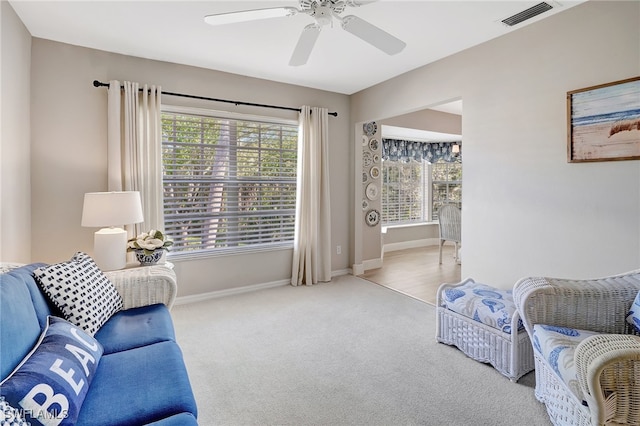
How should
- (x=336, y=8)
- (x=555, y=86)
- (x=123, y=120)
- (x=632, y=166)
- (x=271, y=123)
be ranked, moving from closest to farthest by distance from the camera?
(x=336, y=8) → (x=632, y=166) → (x=555, y=86) → (x=123, y=120) → (x=271, y=123)

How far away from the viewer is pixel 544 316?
6.00 feet

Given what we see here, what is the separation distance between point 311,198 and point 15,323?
332 centimetres

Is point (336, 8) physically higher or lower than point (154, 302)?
higher

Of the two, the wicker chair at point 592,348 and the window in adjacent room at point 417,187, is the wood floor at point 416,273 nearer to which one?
the window in adjacent room at point 417,187

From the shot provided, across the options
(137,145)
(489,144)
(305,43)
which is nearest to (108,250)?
(137,145)

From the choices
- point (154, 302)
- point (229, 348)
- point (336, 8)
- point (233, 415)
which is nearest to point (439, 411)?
point (233, 415)

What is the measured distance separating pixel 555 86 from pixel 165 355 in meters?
3.16

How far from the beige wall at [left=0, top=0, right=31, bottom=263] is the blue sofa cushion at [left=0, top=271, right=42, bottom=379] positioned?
124 centimetres

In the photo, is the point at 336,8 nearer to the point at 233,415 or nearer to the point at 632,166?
the point at 632,166

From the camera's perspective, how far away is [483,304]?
93.4 inches

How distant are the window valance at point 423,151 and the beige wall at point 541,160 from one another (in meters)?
3.59

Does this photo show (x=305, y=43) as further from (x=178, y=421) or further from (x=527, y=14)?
(x=178, y=421)

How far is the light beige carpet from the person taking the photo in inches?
72.4

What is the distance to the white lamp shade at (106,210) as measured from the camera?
2.56 m
